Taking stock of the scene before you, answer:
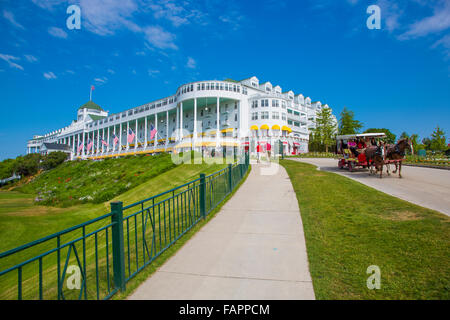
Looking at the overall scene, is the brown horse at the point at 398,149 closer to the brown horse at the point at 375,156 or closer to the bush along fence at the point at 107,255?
the brown horse at the point at 375,156

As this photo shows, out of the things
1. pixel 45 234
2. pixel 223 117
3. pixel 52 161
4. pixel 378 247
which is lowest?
pixel 45 234

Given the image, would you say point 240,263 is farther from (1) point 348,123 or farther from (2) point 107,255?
(1) point 348,123

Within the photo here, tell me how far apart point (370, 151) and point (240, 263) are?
523 inches

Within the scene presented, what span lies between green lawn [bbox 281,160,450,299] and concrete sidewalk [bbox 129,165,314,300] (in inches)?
13.6

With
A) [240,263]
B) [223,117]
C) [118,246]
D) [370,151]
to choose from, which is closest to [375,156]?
[370,151]

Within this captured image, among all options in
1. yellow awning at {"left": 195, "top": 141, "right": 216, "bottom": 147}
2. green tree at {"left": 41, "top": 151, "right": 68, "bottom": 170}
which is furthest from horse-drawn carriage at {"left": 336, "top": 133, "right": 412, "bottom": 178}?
green tree at {"left": 41, "top": 151, "right": 68, "bottom": 170}

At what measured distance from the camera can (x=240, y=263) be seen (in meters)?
4.66

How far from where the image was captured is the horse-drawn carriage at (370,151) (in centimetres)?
1366

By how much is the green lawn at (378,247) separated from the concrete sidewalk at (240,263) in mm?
345

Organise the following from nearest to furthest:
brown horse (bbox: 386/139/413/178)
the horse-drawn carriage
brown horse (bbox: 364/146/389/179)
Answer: brown horse (bbox: 386/139/413/178) → the horse-drawn carriage → brown horse (bbox: 364/146/389/179)

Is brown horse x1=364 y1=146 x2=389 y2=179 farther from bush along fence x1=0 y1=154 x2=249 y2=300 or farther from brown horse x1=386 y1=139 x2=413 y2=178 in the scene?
bush along fence x1=0 y1=154 x2=249 y2=300

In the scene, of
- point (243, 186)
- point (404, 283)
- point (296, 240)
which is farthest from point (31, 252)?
point (404, 283)

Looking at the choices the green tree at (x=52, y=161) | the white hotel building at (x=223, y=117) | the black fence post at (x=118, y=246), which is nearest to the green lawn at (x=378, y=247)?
the black fence post at (x=118, y=246)

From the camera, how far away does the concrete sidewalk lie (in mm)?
3742
